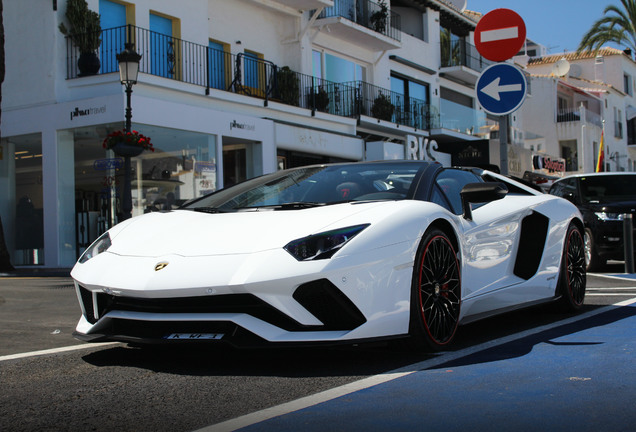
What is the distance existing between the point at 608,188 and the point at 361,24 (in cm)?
1534

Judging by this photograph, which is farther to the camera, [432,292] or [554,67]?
[554,67]

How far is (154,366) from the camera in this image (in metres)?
4.42

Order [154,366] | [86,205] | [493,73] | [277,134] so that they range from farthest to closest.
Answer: [277,134] < [86,205] < [493,73] < [154,366]

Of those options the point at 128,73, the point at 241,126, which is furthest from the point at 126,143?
the point at 241,126

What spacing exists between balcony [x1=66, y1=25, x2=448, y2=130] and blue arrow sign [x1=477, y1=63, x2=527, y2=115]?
1014 cm

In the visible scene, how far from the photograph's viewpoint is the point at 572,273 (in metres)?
6.62

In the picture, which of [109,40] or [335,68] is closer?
[109,40]

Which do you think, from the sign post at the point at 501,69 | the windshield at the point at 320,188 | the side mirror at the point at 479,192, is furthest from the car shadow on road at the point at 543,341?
the sign post at the point at 501,69

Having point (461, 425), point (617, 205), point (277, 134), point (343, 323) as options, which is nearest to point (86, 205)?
point (277, 134)

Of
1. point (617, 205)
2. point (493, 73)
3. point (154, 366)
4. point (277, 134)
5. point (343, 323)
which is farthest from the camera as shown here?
point (277, 134)

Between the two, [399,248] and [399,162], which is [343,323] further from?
[399,162]

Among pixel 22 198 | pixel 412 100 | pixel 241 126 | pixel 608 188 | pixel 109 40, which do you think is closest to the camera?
pixel 608 188

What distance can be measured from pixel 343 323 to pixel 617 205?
9.48 meters

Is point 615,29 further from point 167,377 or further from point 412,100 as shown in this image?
point 167,377
